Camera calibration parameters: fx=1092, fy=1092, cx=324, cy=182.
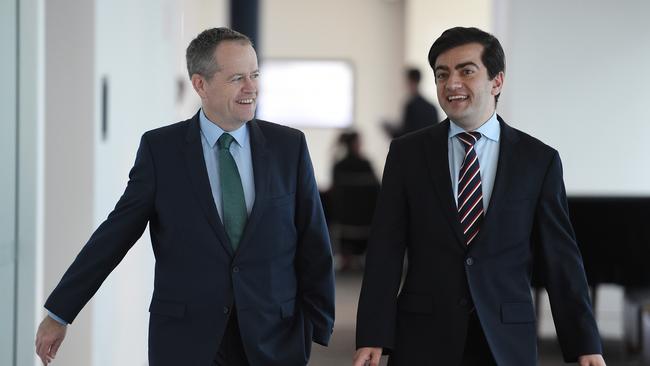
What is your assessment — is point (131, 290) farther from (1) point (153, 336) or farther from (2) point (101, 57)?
(1) point (153, 336)

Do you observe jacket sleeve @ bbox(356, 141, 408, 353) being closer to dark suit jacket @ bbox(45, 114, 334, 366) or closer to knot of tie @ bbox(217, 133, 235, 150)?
dark suit jacket @ bbox(45, 114, 334, 366)

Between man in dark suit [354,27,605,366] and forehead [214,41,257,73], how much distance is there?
0.55 meters

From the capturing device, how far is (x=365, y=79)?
1811cm

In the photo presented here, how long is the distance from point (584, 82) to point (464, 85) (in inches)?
216

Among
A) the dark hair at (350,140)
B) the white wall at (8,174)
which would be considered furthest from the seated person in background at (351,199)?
the white wall at (8,174)

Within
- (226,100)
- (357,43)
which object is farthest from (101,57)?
(357,43)

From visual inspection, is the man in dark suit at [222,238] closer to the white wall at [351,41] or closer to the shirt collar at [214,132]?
the shirt collar at [214,132]

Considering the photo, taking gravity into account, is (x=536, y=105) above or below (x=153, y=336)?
above

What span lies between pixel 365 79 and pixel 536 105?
9.87 m

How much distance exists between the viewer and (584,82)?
8.35 m

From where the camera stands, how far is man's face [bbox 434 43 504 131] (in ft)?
10.2

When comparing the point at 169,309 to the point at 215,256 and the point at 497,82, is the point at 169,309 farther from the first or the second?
the point at 497,82

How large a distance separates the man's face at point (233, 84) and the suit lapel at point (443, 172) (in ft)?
1.79

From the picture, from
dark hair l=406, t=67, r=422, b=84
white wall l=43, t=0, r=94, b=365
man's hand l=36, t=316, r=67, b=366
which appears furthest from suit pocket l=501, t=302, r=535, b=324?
dark hair l=406, t=67, r=422, b=84
